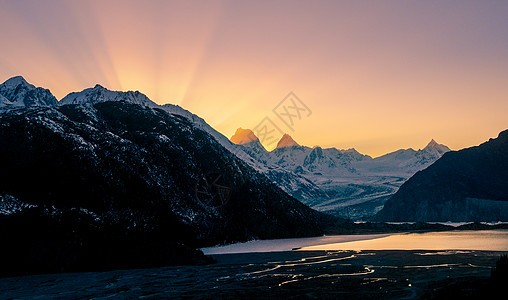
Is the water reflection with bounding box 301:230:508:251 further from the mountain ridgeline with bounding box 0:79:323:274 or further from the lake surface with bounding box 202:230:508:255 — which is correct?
the mountain ridgeline with bounding box 0:79:323:274

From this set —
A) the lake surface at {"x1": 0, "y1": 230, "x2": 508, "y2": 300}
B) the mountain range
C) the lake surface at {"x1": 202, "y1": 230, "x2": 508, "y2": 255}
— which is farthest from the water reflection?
the mountain range

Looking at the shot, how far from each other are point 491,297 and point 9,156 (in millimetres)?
116536

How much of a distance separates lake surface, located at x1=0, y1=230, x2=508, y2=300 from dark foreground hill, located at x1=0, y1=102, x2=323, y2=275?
9341 millimetres

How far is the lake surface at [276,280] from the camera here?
43.3 metres

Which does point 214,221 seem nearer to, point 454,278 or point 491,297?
point 454,278

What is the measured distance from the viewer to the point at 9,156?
107m

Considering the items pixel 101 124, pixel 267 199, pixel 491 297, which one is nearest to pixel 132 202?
pixel 101 124

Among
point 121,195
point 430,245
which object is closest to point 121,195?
point 121,195

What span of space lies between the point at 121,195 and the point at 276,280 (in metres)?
77.0

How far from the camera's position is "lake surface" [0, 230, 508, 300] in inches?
1705

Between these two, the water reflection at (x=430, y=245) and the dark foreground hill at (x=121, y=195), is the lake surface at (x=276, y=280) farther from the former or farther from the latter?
the water reflection at (x=430, y=245)

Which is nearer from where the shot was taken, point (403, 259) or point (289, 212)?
point (403, 259)

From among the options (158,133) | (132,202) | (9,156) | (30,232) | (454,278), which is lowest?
(454,278)

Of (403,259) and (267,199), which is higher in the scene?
(267,199)
